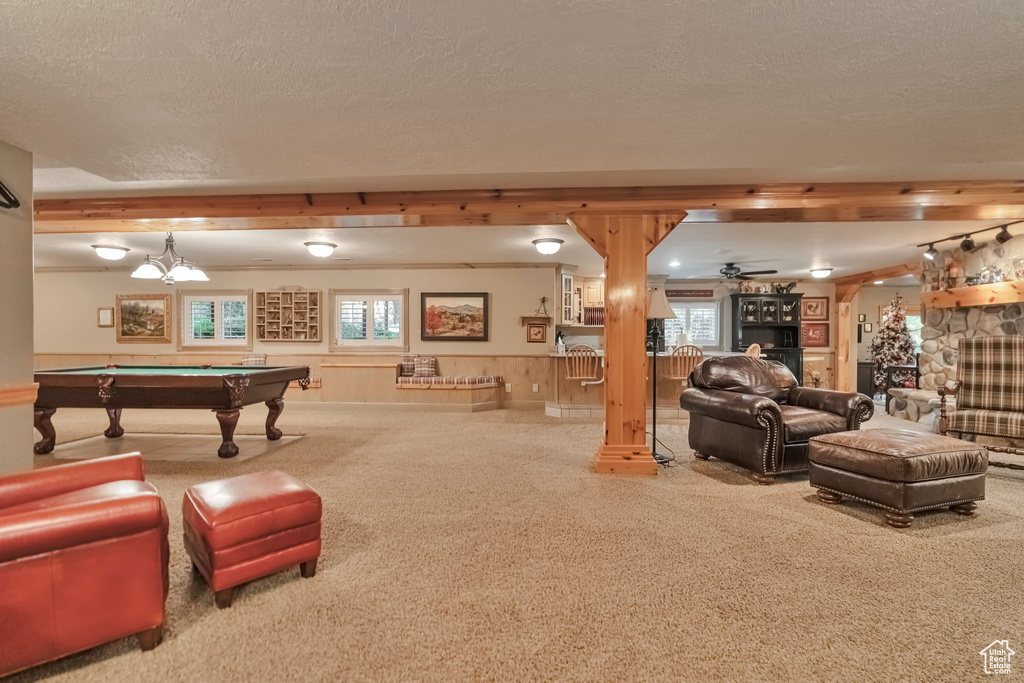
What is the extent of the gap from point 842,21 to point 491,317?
21.6ft

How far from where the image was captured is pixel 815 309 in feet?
31.2

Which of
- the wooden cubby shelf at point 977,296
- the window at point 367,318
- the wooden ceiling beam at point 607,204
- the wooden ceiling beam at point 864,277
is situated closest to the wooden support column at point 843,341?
the wooden ceiling beam at point 864,277

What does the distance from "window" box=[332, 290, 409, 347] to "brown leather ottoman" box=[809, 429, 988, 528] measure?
21.5 feet

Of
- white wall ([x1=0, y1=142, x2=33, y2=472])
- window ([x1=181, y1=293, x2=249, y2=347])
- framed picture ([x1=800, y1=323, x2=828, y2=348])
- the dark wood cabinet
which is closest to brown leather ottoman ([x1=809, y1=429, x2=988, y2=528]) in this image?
white wall ([x1=0, y1=142, x2=33, y2=472])

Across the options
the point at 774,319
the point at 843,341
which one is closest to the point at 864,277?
the point at 843,341

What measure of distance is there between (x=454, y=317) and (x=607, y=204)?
179 inches

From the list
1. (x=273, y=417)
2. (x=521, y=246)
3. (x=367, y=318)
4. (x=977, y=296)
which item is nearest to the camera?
(x=273, y=417)

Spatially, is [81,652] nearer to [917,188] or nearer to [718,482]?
[718,482]

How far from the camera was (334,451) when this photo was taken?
15.9ft

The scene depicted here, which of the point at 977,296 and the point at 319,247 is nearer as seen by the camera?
the point at 977,296

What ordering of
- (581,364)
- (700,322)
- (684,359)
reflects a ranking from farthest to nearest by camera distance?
1. (700,322)
2. (581,364)
3. (684,359)

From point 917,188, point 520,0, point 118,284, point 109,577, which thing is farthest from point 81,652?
point 118,284

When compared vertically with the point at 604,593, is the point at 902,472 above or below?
above

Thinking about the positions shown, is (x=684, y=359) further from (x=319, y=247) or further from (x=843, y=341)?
(x=319, y=247)
